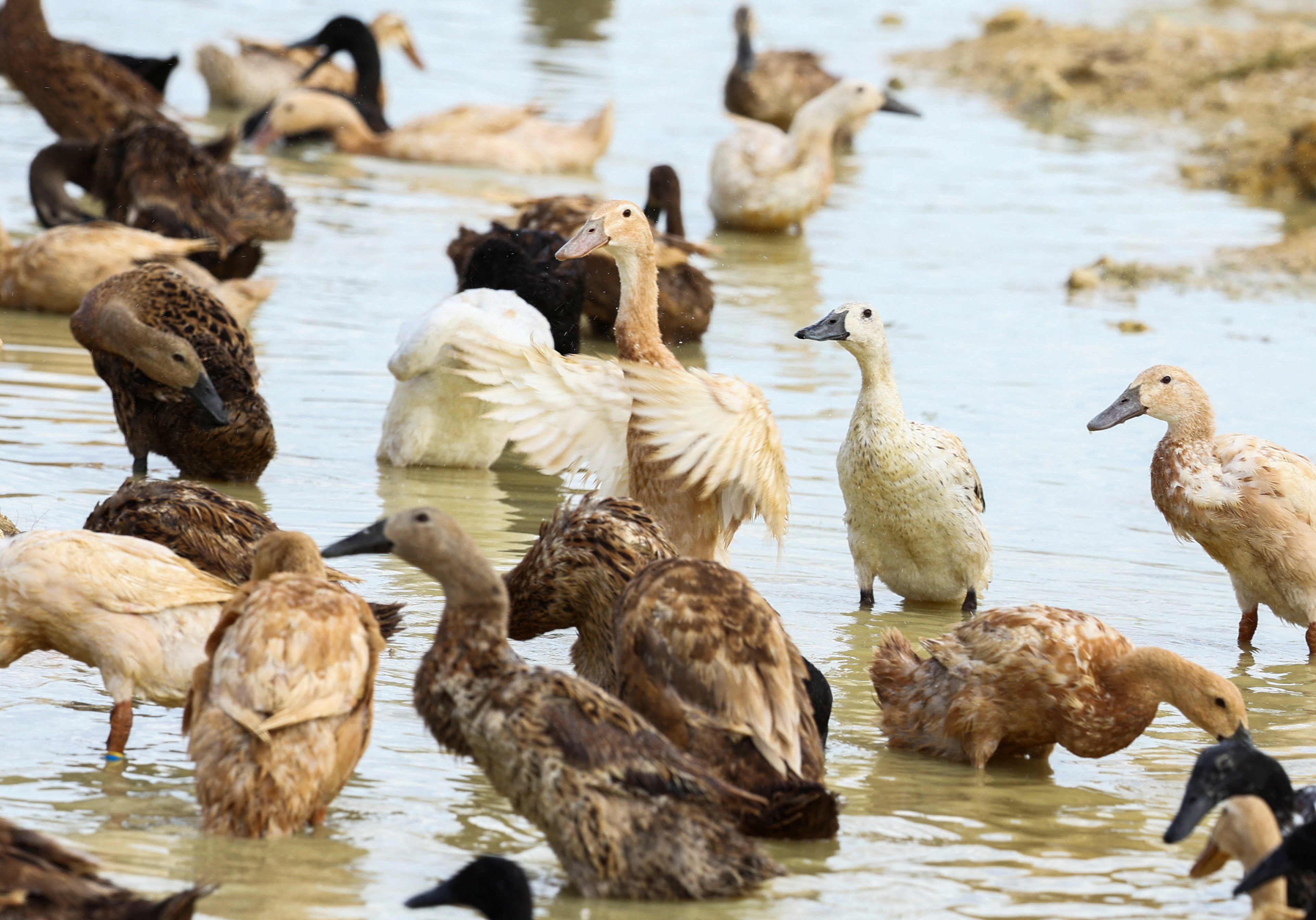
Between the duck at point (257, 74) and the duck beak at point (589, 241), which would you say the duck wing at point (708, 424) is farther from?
the duck at point (257, 74)

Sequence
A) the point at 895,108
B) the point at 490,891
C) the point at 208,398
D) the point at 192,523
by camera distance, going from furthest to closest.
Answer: the point at 895,108 → the point at 208,398 → the point at 192,523 → the point at 490,891

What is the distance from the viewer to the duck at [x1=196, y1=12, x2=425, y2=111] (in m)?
19.8

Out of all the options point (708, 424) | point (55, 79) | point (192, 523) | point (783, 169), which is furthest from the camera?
point (783, 169)

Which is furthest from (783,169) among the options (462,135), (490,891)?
(490,891)

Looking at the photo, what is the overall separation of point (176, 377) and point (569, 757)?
14.4 feet

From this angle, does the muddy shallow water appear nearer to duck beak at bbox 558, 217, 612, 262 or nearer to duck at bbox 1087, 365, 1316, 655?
duck at bbox 1087, 365, 1316, 655

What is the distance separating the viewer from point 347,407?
10305mm

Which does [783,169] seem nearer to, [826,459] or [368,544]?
[826,459]

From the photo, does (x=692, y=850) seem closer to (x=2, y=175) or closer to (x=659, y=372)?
(x=659, y=372)

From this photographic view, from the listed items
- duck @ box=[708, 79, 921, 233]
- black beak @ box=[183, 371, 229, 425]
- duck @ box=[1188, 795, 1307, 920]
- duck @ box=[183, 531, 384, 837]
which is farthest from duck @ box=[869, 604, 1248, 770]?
duck @ box=[708, 79, 921, 233]

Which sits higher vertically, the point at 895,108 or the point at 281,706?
the point at 895,108

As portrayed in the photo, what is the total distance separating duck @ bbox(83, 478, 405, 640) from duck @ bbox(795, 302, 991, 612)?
210cm

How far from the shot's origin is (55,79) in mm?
15039

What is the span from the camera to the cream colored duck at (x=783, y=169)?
51.2ft
